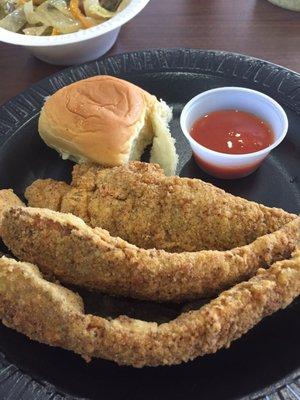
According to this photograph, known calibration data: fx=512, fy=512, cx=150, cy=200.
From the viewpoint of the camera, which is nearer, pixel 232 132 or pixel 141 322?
pixel 141 322

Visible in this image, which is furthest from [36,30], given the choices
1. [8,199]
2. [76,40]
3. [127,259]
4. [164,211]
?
[127,259]

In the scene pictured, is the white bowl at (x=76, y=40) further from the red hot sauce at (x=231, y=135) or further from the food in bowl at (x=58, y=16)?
the red hot sauce at (x=231, y=135)

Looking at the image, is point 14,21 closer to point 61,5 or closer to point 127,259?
point 61,5

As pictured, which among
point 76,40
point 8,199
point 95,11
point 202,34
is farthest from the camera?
point 202,34

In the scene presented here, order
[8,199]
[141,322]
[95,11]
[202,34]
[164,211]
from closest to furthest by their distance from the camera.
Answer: [141,322]
[164,211]
[8,199]
[95,11]
[202,34]

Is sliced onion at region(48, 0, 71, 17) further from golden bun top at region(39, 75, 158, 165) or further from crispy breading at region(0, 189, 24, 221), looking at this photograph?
crispy breading at region(0, 189, 24, 221)

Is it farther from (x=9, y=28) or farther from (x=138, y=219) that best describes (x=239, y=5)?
(x=138, y=219)

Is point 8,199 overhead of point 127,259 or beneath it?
beneath

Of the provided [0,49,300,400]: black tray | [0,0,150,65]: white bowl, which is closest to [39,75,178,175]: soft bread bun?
[0,49,300,400]: black tray
